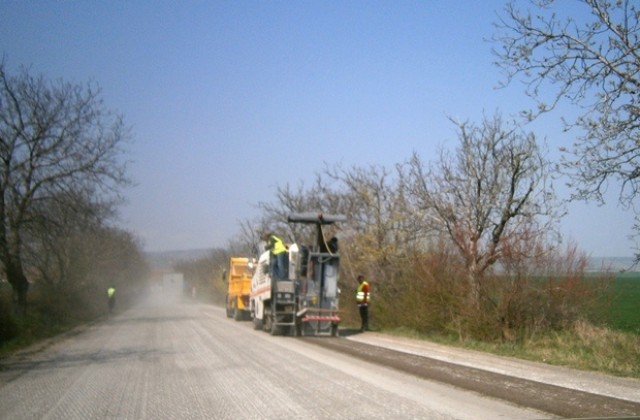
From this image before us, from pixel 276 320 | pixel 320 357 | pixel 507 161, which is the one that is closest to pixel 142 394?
pixel 320 357

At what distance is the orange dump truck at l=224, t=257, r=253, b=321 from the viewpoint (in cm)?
A: 3266

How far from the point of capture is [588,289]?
717 inches

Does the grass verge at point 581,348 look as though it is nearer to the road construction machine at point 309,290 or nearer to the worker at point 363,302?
the road construction machine at point 309,290

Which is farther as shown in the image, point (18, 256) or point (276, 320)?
point (18, 256)

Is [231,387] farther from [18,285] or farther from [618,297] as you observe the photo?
[18,285]

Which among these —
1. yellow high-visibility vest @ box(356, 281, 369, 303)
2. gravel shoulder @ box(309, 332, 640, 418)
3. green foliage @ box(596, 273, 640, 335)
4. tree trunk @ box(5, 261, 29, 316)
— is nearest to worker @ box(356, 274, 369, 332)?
yellow high-visibility vest @ box(356, 281, 369, 303)

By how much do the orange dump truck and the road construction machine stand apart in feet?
28.3

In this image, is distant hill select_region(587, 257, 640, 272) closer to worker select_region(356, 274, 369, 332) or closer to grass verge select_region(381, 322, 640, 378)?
grass verge select_region(381, 322, 640, 378)

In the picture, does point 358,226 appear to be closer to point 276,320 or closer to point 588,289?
point 276,320

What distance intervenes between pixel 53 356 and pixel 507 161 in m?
15.4

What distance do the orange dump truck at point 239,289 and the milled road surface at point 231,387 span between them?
1487 cm

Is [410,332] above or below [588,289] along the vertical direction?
below

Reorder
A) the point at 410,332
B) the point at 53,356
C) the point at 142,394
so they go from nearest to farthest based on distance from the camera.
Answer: the point at 142,394
the point at 53,356
the point at 410,332

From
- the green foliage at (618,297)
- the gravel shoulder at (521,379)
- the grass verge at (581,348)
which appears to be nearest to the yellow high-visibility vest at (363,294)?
the grass verge at (581,348)
